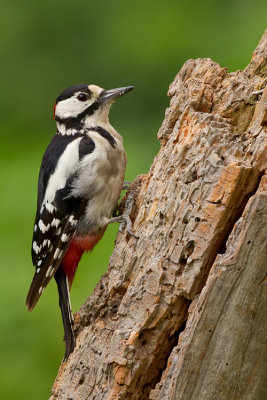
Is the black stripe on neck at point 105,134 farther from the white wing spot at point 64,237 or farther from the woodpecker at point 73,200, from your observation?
the white wing spot at point 64,237

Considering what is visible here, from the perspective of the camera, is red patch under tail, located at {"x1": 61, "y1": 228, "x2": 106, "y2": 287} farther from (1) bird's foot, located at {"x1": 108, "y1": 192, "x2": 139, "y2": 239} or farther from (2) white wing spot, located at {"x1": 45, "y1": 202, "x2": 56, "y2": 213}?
(1) bird's foot, located at {"x1": 108, "y1": 192, "x2": 139, "y2": 239}

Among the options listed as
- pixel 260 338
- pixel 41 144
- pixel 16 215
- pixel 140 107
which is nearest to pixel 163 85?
pixel 140 107

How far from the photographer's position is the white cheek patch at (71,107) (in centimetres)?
379

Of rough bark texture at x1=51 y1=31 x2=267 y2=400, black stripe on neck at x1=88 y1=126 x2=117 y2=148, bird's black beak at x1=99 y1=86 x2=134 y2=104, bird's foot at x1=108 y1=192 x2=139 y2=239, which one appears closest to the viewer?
rough bark texture at x1=51 y1=31 x2=267 y2=400

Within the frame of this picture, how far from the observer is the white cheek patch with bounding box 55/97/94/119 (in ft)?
12.4

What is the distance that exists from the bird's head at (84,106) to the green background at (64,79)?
269 mm

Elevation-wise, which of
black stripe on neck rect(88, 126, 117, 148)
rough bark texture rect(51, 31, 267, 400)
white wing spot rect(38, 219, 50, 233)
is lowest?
rough bark texture rect(51, 31, 267, 400)

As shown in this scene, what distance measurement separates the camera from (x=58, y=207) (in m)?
3.53

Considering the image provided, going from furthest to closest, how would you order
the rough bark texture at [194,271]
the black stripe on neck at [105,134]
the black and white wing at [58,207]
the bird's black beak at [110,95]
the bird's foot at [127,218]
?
the bird's black beak at [110,95] → the black stripe on neck at [105,134] → the black and white wing at [58,207] → the bird's foot at [127,218] → the rough bark texture at [194,271]

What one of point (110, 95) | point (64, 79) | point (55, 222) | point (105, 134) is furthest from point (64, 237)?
point (64, 79)

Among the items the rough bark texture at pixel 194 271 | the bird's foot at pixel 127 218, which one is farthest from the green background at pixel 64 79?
the rough bark texture at pixel 194 271

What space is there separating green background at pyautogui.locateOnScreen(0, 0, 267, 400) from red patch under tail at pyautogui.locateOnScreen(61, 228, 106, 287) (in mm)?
158

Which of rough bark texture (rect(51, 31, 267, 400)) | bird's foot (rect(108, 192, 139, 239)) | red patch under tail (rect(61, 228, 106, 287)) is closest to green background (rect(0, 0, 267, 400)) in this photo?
red patch under tail (rect(61, 228, 106, 287))

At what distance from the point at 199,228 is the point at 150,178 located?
44 cm
